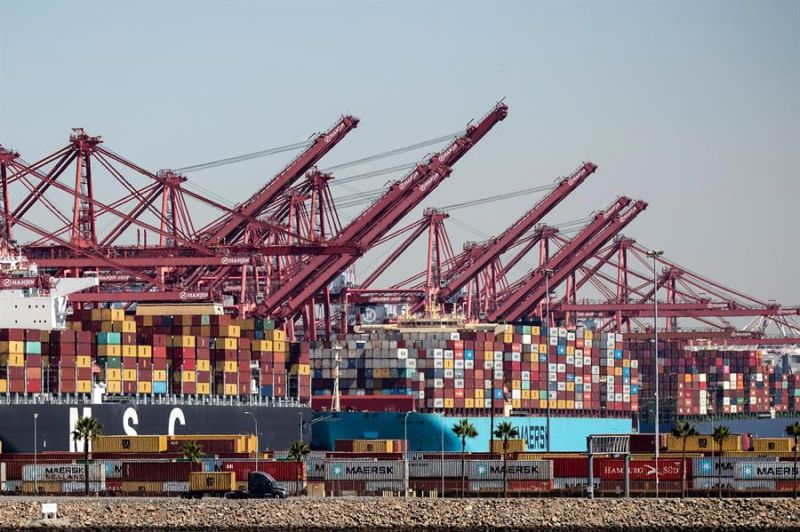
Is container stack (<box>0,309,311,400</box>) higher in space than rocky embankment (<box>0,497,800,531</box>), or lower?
higher

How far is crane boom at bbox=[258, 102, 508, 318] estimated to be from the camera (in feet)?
379

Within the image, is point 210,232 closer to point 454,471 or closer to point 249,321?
point 249,321

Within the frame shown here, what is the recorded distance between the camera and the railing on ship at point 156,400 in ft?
287

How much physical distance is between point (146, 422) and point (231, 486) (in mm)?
23702

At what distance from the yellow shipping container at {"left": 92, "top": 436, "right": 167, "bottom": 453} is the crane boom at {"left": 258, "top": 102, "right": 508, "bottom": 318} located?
35107 mm

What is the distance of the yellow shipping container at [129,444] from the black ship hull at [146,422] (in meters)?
4.02

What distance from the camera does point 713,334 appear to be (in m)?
165

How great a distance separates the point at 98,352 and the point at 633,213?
71.8 m

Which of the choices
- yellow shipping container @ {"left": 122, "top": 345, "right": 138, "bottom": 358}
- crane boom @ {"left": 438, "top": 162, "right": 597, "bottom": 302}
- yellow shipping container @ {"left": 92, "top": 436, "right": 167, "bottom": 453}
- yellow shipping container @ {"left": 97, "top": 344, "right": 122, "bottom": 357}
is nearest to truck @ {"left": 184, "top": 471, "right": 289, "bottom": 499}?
yellow shipping container @ {"left": 92, "top": 436, "right": 167, "bottom": 453}

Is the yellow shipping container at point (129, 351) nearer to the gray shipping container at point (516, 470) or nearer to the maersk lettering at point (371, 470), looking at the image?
the maersk lettering at point (371, 470)

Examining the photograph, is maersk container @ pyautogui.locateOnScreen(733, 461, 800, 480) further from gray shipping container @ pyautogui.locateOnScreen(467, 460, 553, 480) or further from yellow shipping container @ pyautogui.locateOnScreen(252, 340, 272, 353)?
yellow shipping container @ pyautogui.locateOnScreen(252, 340, 272, 353)

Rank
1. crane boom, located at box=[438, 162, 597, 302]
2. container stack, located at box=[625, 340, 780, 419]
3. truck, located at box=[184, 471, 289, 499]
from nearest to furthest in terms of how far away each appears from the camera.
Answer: truck, located at box=[184, 471, 289, 499] → crane boom, located at box=[438, 162, 597, 302] → container stack, located at box=[625, 340, 780, 419]

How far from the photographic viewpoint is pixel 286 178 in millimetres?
114250

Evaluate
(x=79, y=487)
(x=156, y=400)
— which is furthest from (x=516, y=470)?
(x=156, y=400)
